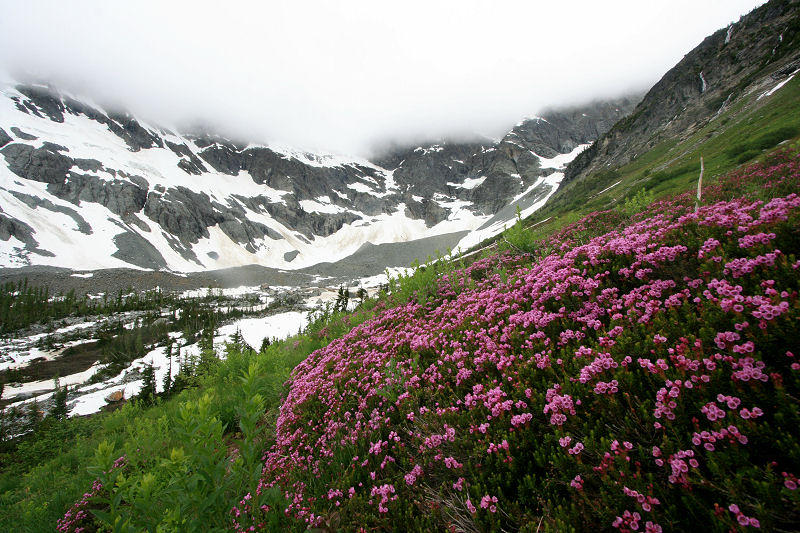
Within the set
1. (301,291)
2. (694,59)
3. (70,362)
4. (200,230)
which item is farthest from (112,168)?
(694,59)

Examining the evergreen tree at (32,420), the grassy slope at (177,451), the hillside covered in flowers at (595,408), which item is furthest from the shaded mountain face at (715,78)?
the evergreen tree at (32,420)

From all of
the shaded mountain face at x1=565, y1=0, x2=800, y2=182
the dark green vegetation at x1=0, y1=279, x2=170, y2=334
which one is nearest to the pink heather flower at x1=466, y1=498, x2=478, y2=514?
the shaded mountain face at x1=565, y1=0, x2=800, y2=182

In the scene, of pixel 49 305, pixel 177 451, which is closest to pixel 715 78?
pixel 177 451

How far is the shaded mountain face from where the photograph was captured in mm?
48125

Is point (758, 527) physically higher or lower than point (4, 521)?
higher

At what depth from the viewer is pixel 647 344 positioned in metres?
2.41

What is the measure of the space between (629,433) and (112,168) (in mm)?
200268

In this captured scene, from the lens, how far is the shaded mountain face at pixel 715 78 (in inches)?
1895

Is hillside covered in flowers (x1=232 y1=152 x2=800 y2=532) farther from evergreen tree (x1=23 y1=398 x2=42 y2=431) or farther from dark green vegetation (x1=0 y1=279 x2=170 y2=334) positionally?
dark green vegetation (x1=0 y1=279 x2=170 y2=334)

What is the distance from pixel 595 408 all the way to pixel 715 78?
9911cm

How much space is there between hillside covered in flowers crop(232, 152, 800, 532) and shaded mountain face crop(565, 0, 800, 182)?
65547 millimetres

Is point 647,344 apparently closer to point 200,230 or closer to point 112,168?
point 200,230

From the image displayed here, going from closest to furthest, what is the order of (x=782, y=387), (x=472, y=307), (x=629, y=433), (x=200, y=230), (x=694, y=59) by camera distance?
1. (x=782, y=387)
2. (x=629, y=433)
3. (x=472, y=307)
4. (x=694, y=59)
5. (x=200, y=230)

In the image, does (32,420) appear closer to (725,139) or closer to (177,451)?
(177,451)
